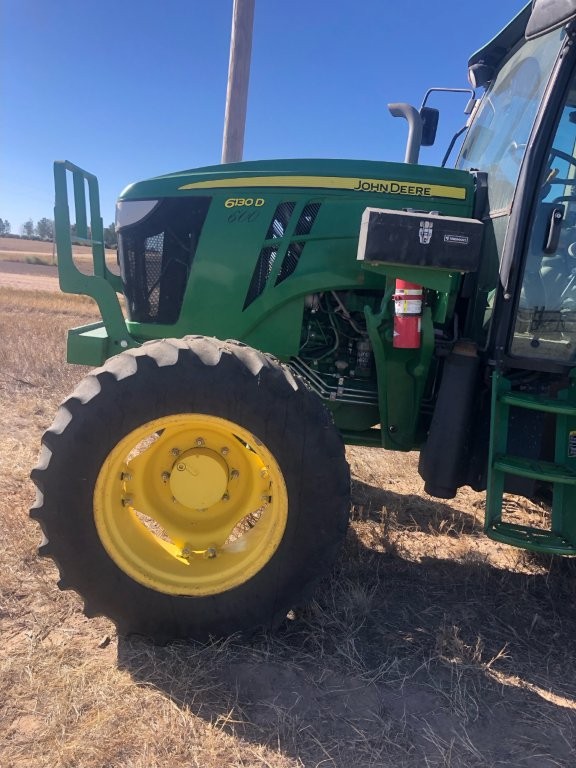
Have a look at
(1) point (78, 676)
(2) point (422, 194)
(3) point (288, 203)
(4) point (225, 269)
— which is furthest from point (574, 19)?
(1) point (78, 676)

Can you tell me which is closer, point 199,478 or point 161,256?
point 199,478

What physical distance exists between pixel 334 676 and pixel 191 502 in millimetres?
902

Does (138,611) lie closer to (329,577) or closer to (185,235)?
(329,577)

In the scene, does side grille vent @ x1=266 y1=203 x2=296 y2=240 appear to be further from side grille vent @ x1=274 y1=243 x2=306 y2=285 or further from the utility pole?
the utility pole

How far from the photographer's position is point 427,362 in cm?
292

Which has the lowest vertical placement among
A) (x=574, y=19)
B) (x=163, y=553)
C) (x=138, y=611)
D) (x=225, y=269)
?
(x=138, y=611)

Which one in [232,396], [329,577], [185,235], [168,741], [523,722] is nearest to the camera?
[168,741]

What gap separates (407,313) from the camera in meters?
2.72

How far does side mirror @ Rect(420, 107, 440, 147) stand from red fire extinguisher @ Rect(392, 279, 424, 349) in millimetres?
1753

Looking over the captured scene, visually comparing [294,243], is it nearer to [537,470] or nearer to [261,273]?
[261,273]

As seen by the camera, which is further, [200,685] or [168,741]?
[200,685]

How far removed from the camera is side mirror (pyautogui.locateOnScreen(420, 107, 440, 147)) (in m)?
3.93

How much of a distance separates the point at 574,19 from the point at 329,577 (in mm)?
2687

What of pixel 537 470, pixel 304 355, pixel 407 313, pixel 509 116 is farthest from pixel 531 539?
pixel 509 116
